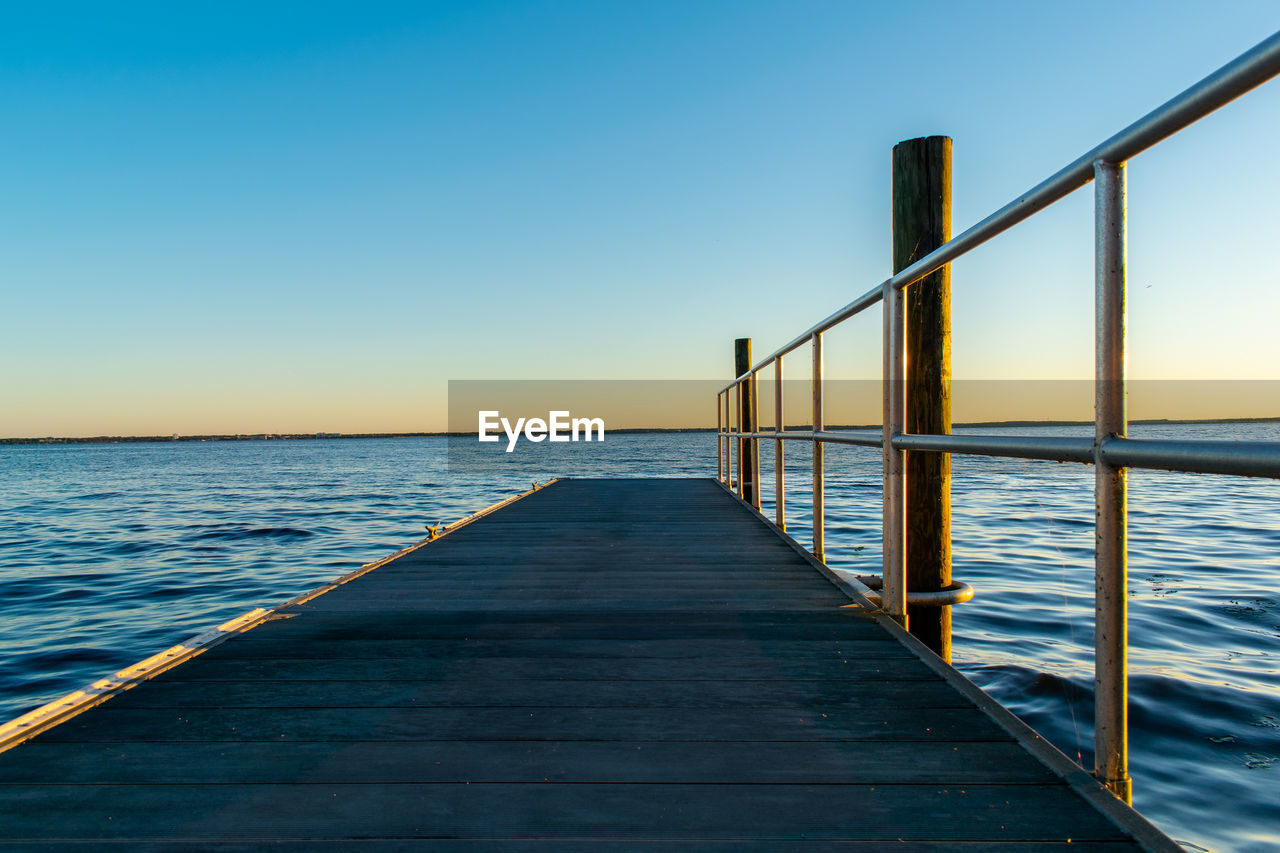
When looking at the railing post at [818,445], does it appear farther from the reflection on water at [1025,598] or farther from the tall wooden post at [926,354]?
the reflection on water at [1025,598]

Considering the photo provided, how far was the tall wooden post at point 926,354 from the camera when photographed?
3277mm

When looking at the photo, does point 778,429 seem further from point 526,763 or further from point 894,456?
point 526,763

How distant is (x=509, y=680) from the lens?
202 centimetres

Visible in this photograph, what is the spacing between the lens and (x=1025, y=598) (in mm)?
6113

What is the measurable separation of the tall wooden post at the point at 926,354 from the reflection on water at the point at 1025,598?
40.8 inches

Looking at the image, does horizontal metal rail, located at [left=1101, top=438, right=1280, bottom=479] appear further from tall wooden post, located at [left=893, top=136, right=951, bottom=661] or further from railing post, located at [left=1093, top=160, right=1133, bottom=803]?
tall wooden post, located at [left=893, top=136, right=951, bottom=661]

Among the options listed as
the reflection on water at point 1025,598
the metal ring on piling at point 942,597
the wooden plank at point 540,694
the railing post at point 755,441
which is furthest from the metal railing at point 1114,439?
the railing post at point 755,441

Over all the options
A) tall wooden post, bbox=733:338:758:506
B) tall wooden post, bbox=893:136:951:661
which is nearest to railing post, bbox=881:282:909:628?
tall wooden post, bbox=893:136:951:661

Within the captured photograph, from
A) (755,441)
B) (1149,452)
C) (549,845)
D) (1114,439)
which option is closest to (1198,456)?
(1149,452)

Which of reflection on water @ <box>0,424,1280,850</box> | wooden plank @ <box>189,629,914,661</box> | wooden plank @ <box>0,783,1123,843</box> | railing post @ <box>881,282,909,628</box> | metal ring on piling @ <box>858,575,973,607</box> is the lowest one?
reflection on water @ <box>0,424,1280,850</box>

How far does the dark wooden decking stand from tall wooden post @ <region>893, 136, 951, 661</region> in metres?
0.80

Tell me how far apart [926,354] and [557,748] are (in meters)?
2.42

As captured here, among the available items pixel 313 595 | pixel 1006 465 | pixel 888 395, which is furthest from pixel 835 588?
pixel 1006 465

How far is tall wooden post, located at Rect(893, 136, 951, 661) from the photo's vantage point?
3277 millimetres
